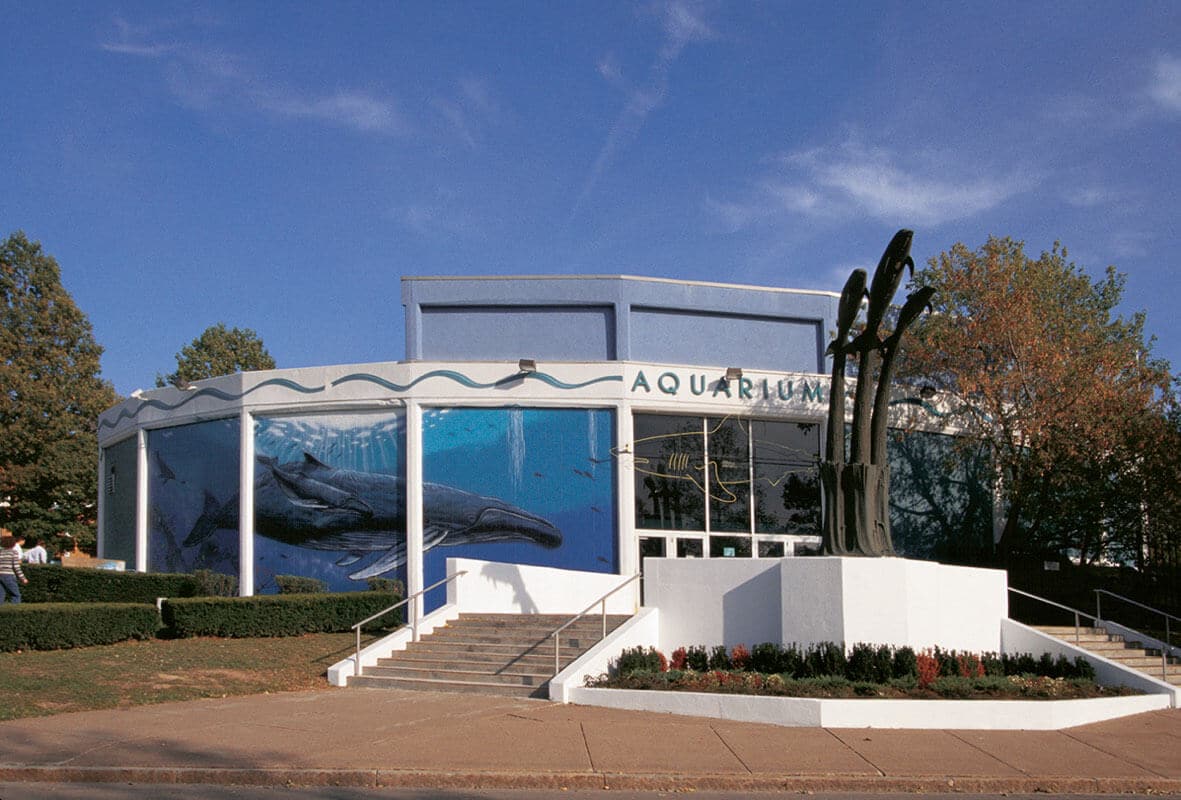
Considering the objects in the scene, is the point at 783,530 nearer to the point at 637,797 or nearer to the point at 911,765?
the point at 911,765

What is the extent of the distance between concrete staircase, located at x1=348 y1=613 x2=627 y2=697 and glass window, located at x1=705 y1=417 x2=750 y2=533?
7823 millimetres

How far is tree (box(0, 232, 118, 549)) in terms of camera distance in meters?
43.5

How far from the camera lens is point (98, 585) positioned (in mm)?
24328

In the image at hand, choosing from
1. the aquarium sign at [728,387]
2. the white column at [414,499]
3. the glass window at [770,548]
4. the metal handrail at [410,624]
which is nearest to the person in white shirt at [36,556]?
the white column at [414,499]

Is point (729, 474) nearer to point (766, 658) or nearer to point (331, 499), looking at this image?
point (331, 499)

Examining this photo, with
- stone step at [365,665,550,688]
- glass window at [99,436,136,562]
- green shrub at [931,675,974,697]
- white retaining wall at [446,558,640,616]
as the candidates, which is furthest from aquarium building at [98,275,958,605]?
green shrub at [931,675,974,697]

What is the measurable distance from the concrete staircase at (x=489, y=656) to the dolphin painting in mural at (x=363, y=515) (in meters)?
6.10

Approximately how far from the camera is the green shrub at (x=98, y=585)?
78.4ft

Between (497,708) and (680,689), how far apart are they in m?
2.53

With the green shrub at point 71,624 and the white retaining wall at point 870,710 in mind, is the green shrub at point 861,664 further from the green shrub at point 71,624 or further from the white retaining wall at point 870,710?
the green shrub at point 71,624

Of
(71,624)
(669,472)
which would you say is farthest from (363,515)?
(71,624)

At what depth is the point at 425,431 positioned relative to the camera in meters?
26.4

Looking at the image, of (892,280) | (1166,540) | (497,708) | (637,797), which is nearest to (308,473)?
(497,708)

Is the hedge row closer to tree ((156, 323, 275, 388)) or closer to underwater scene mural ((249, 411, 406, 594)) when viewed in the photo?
underwater scene mural ((249, 411, 406, 594))
